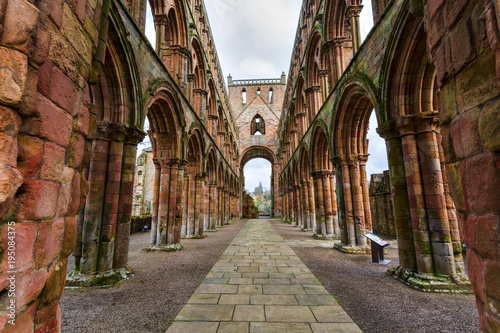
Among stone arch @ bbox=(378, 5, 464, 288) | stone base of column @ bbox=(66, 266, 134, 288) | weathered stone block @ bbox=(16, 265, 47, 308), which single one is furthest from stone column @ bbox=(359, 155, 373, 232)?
weathered stone block @ bbox=(16, 265, 47, 308)

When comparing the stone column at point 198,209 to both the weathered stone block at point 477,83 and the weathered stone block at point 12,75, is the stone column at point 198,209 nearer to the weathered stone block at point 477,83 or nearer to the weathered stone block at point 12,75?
the weathered stone block at point 12,75

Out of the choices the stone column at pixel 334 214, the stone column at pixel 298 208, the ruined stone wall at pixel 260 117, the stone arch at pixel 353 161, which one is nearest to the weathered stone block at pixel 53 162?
the stone arch at pixel 353 161

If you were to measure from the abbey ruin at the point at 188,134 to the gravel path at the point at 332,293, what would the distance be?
52cm

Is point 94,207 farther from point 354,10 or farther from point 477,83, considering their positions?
point 354,10

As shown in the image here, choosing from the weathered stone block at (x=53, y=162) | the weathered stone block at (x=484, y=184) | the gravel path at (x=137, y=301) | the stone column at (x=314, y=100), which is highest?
the stone column at (x=314, y=100)

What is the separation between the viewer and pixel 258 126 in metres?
34.8

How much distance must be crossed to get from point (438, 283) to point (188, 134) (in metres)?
9.46

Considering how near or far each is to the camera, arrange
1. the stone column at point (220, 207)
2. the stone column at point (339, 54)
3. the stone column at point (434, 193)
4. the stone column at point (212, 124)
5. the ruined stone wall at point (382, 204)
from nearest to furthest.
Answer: the stone column at point (434, 193) < the stone column at point (339, 54) < the ruined stone wall at point (382, 204) < the stone column at point (212, 124) < the stone column at point (220, 207)

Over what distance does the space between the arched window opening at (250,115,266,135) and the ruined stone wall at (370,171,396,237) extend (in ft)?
74.3

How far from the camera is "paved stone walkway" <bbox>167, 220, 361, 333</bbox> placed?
109 inches

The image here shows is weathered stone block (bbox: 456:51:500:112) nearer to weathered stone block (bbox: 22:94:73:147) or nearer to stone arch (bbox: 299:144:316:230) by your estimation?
weathered stone block (bbox: 22:94:73:147)

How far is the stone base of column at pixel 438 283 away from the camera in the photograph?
13.4 feet

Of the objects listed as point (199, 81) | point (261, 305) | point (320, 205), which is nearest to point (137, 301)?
point (261, 305)

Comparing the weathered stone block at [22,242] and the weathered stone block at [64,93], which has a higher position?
the weathered stone block at [64,93]
